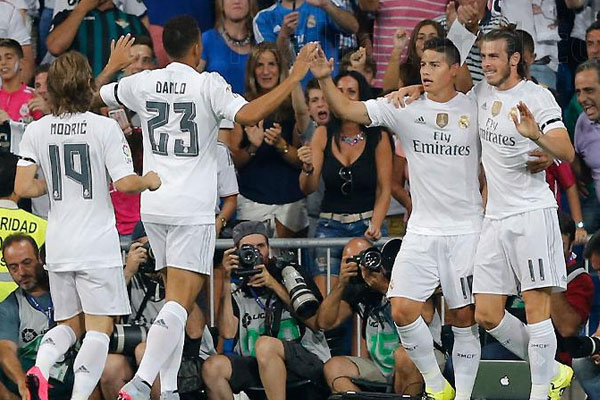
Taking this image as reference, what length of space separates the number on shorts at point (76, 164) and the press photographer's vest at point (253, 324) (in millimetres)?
1557

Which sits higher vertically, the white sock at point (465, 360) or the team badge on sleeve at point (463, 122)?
the team badge on sleeve at point (463, 122)

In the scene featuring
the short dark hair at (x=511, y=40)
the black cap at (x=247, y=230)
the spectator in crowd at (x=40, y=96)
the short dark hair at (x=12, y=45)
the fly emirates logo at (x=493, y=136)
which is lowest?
the black cap at (x=247, y=230)

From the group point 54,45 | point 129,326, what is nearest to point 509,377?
point 129,326

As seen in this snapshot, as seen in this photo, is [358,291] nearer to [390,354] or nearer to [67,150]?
[390,354]

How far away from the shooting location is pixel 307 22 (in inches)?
487

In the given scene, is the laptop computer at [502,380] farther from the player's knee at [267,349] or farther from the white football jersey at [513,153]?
the player's knee at [267,349]

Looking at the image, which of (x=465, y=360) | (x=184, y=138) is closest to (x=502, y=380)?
(x=465, y=360)

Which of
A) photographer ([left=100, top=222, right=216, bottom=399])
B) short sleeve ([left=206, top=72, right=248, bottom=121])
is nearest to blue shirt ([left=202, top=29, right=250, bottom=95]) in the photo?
photographer ([left=100, top=222, right=216, bottom=399])

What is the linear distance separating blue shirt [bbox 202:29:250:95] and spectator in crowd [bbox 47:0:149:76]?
573 millimetres

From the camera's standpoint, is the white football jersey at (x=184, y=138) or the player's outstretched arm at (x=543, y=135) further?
the white football jersey at (x=184, y=138)

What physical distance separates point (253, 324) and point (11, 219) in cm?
193

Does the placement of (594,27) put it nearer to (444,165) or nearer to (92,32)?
(444,165)

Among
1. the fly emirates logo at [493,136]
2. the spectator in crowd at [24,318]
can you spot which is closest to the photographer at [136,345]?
the spectator in crowd at [24,318]

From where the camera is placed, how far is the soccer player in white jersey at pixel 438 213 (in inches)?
384
